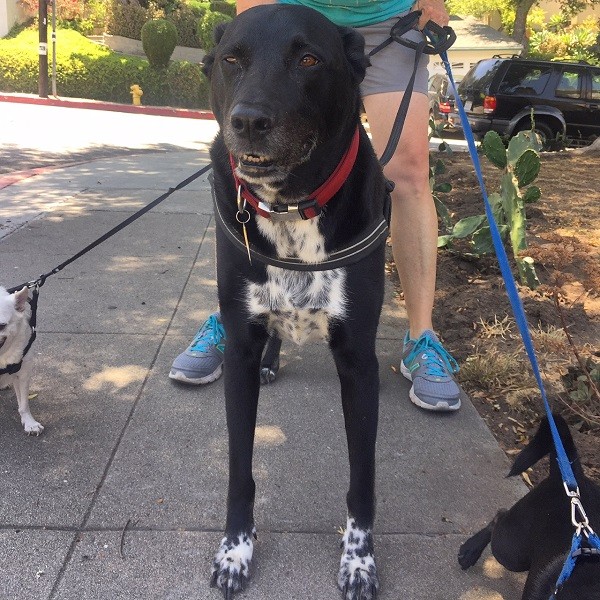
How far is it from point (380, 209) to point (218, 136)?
1.93 ft

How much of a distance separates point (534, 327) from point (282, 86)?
2.56 metres

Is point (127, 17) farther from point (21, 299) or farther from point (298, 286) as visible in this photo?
point (298, 286)

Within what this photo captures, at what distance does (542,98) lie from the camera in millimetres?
13820

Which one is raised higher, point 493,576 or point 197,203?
point 493,576

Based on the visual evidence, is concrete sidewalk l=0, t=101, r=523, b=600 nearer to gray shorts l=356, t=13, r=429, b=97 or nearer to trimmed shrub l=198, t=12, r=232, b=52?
gray shorts l=356, t=13, r=429, b=97

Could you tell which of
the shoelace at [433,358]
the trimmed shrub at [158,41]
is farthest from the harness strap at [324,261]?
the trimmed shrub at [158,41]

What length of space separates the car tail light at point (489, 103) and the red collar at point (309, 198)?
12.8 m

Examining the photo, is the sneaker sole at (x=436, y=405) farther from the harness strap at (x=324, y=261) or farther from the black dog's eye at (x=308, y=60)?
the black dog's eye at (x=308, y=60)

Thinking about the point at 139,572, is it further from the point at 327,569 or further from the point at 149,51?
the point at 149,51

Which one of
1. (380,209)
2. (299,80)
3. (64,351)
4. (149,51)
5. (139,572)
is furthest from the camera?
(149,51)

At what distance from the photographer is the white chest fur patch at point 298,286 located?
6.65ft

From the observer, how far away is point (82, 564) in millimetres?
2027

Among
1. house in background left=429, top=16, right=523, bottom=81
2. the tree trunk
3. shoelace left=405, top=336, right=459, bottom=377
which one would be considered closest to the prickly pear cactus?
shoelace left=405, top=336, right=459, bottom=377

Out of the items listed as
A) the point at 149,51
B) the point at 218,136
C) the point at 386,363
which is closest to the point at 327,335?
the point at 218,136
